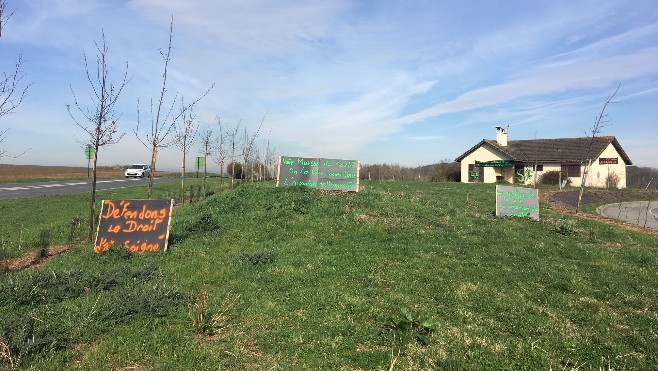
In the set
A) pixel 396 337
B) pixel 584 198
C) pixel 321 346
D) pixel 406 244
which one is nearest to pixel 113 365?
pixel 321 346

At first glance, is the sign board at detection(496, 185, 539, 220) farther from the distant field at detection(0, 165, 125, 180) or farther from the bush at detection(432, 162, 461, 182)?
the distant field at detection(0, 165, 125, 180)

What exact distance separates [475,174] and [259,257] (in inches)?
1662

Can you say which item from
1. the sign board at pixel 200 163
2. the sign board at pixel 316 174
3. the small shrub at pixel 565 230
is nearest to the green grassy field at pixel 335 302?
the small shrub at pixel 565 230

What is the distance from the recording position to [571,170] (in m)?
40.0

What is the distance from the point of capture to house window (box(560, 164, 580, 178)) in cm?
3953

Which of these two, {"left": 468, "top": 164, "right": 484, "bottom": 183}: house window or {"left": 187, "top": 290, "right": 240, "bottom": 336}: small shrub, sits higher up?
{"left": 468, "top": 164, "right": 484, "bottom": 183}: house window

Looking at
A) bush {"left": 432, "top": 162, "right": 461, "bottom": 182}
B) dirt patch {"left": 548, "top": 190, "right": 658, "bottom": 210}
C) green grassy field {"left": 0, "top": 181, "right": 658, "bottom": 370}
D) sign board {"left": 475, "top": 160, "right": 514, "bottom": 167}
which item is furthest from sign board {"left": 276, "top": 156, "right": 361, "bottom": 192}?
bush {"left": 432, "top": 162, "right": 461, "bottom": 182}

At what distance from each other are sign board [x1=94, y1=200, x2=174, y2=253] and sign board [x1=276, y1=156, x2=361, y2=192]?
6957 millimetres

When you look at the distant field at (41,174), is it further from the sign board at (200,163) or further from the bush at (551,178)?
the bush at (551,178)

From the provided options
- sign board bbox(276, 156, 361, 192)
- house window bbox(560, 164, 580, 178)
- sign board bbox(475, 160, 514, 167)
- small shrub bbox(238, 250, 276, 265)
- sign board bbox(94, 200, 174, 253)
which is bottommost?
small shrub bbox(238, 250, 276, 265)

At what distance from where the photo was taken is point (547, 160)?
41375 mm

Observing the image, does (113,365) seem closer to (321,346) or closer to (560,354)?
(321,346)

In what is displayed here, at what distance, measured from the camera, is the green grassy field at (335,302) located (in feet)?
13.5

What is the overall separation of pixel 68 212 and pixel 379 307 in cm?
1596
